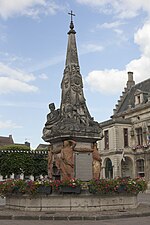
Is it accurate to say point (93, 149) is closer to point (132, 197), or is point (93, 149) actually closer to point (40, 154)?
point (132, 197)

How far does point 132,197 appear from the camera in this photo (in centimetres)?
1407

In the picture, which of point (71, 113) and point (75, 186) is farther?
point (71, 113)

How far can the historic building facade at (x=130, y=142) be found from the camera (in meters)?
45.0

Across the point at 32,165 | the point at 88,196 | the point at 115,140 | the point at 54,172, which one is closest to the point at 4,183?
the point at 54,172

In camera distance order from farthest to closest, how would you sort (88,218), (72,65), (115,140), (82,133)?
(115,140) < (72,65) < (82,133) < (88,218)

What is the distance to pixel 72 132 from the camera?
1464 centimetres

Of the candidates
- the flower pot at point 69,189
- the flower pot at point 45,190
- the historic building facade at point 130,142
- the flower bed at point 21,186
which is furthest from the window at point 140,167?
the flower pot at point 45,190

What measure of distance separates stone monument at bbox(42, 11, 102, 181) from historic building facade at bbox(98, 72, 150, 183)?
96.9 ft

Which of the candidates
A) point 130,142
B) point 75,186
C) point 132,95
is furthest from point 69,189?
point 132,95

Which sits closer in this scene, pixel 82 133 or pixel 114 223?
pixel 114 223

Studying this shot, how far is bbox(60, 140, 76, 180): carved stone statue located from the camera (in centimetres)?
1422

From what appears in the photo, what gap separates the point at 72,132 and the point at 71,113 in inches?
48.1

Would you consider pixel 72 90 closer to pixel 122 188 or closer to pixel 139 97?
pixel 122 188

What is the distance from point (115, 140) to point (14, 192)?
3350cm
